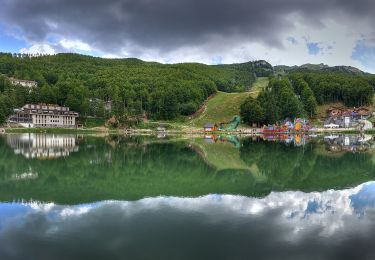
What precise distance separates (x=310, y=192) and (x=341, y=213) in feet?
17.2

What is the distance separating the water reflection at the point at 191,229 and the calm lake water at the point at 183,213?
0.13ft

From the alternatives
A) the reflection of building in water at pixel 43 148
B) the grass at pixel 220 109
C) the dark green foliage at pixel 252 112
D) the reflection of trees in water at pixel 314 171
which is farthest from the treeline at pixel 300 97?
the reflection of trees in water at pixel 314 171

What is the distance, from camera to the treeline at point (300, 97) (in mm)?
131375

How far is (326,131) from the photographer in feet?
427

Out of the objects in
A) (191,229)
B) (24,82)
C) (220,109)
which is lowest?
(191,229)

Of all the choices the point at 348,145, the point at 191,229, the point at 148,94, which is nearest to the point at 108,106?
the point at 148,94

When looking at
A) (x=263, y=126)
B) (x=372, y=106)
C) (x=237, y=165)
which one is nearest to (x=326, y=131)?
(x=263, y=126)

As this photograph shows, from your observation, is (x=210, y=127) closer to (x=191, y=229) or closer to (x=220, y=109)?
(x=220, y=109)

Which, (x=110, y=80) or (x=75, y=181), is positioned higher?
(x=110, y=80)

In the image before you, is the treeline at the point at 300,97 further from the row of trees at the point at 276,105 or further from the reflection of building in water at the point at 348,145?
the reflection of building in water at the point at 348,145

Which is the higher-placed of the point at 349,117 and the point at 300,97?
the point at 300,97

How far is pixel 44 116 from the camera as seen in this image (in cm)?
12375

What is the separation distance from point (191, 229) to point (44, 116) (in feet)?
391

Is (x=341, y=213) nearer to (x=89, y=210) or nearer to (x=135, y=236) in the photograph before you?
(x=135, y=236)
